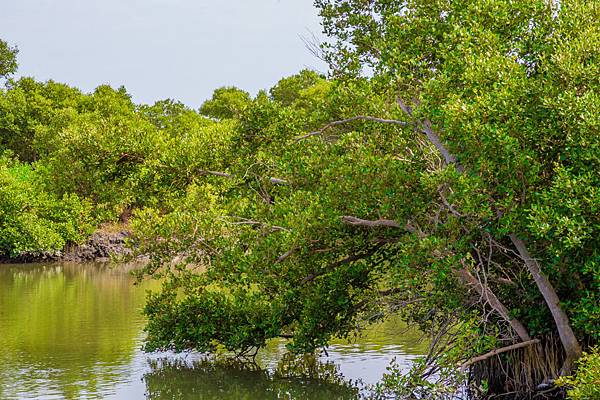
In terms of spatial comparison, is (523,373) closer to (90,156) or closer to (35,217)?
(90,156)

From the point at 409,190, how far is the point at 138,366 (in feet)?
27.9

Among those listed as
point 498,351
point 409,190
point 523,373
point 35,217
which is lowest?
point 523,373

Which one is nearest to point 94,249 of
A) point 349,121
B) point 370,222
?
point 349,121

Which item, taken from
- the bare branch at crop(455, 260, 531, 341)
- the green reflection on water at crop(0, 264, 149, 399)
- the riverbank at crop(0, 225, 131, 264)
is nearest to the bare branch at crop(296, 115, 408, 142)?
the bare branch at crop(455, 260, 531, 341)

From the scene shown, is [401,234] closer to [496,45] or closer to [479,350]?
[479,350]

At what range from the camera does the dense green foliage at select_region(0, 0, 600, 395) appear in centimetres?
1259

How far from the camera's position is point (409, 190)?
14.2m

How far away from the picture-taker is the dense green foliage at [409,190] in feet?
41.3

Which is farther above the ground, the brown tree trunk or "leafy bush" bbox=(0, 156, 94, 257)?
"leafy bush" bbox=(0, 156, 94, 257)

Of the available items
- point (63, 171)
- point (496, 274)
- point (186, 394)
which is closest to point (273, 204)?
point (186, 394)

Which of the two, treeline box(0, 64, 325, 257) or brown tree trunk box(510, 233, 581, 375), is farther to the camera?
treeline box(0, 64, 325, 257)

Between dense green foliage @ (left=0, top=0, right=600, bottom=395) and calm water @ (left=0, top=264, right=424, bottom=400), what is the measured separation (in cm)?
Answer: 85

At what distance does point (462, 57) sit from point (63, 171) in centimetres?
3875

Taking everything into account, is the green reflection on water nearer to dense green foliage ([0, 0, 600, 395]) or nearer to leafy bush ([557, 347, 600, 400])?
dense green foliage ([0, 0, 600, 395])
